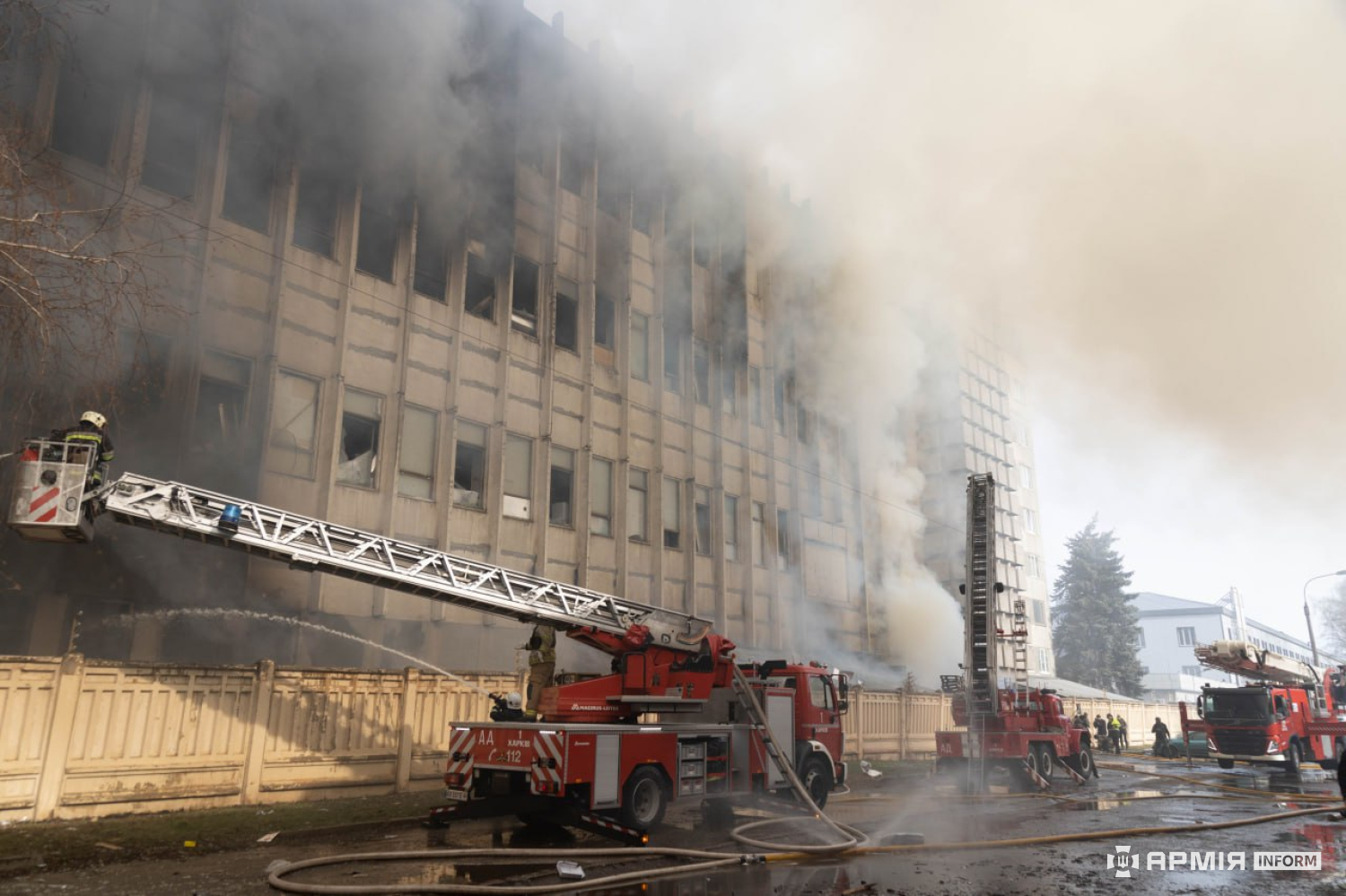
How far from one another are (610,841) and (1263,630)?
329 feet

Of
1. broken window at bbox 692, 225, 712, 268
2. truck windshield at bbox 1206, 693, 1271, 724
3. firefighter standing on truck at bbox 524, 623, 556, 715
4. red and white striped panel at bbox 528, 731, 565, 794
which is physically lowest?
red and white striped panel at bbox 528, 731, 565, 794

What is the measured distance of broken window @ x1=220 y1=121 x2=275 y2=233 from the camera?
1380 centimetres

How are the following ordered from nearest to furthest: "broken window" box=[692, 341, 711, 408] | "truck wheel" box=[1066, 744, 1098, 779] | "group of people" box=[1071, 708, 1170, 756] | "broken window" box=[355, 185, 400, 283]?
"broken window" box=[355, 185, 400, 283]
"truck wheel" box=[1066, 744, 1098, 779]
"broken window" box=[692, 341, 711, 408]
"group of people" box=[1071, 708, 1170, 756]

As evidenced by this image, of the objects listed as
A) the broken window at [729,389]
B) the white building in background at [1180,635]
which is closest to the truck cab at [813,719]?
the broken window at [729,389]

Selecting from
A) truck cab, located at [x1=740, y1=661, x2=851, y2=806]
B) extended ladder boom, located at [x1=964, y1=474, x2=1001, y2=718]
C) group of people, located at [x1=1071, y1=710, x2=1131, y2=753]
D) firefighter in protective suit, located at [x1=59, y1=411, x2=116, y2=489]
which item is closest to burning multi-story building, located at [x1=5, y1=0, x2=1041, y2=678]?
firefighter in protective suit, located at [x1=59, y1=411, x2=116, y2=489]

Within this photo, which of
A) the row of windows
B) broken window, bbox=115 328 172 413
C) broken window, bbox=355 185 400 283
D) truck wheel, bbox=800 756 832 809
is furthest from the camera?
broken window, bbox=355 185 400 283

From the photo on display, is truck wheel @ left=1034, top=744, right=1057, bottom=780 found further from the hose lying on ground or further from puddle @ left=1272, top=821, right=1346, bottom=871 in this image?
the hose lying on ground

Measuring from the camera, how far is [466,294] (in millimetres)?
17344

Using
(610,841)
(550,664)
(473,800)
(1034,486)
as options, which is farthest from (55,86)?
(1034,486)

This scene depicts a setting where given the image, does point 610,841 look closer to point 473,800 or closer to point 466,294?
point 473,800

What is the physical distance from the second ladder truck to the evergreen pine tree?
4388 centimetres

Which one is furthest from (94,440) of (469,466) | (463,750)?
(469,466)

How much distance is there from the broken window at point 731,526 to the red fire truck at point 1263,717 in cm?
1248

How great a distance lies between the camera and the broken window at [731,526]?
22250 millimetres
